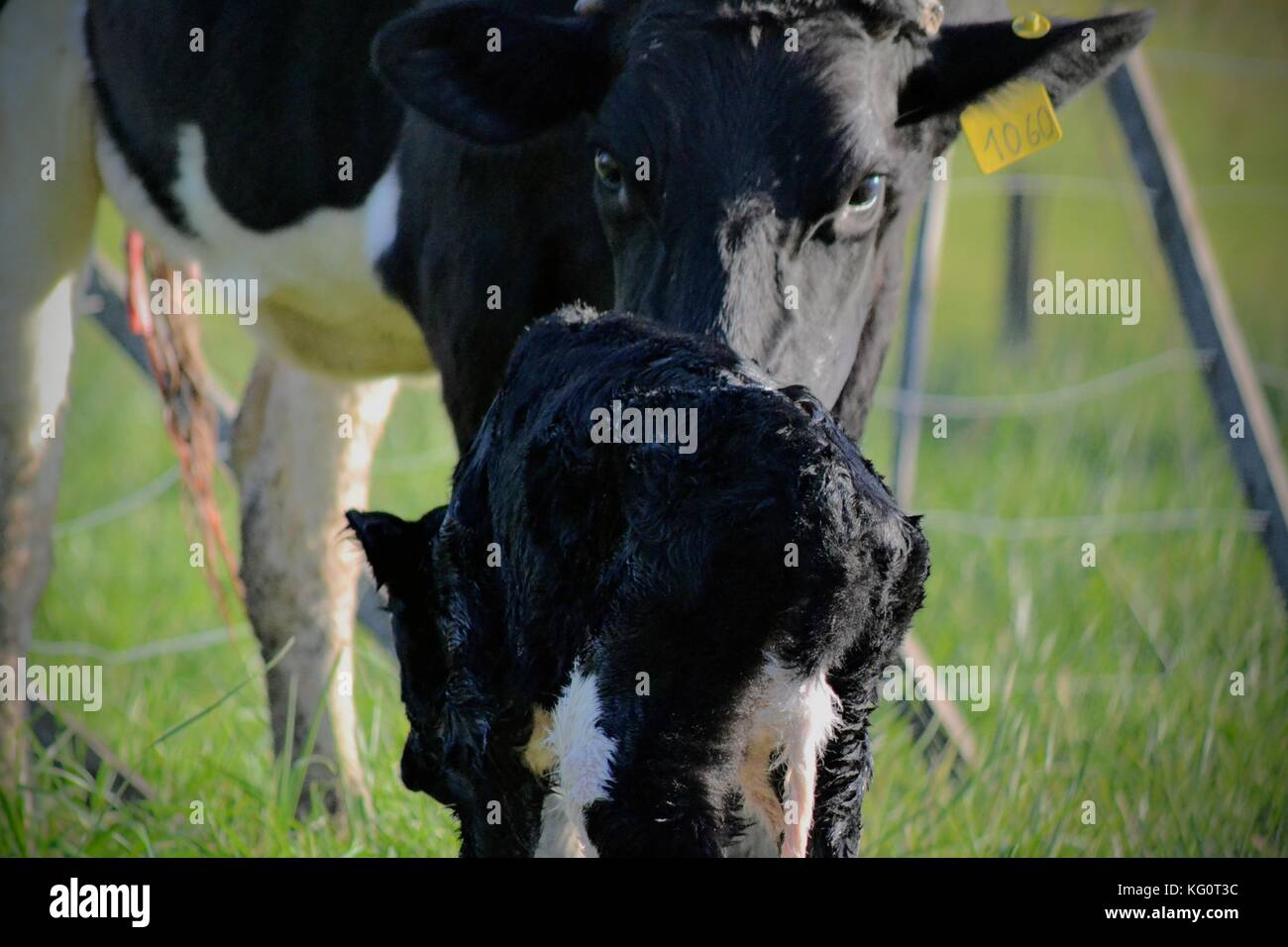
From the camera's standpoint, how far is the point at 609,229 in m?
2.33

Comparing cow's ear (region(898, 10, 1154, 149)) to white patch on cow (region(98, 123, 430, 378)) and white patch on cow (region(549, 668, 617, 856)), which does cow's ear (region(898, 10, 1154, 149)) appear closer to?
white patch on cow (region(98, 123, 430, 378))

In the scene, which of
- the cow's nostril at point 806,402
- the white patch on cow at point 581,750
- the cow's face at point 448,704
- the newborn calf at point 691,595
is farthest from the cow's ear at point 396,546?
the cow's nostril at point 806,402

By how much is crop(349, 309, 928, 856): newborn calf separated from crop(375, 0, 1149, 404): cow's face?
0.76m

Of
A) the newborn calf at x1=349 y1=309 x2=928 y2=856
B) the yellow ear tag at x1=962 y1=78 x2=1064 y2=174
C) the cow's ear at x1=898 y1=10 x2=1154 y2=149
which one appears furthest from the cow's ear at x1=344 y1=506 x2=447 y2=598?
the yellow ear tag at x1=962 y1=78 x2=1064 y2=174

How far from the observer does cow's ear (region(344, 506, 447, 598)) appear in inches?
61.8

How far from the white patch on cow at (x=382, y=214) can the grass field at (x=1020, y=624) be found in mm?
793

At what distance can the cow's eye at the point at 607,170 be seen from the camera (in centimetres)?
229

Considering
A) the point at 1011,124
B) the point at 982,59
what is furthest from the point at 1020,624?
the point at 982,59

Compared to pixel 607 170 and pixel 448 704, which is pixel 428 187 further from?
pixel 448 704

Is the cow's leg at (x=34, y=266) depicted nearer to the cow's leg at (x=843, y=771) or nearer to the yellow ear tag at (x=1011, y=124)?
the yellow ear tag at (x=1011, y=124)

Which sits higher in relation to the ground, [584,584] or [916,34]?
[916,34]
